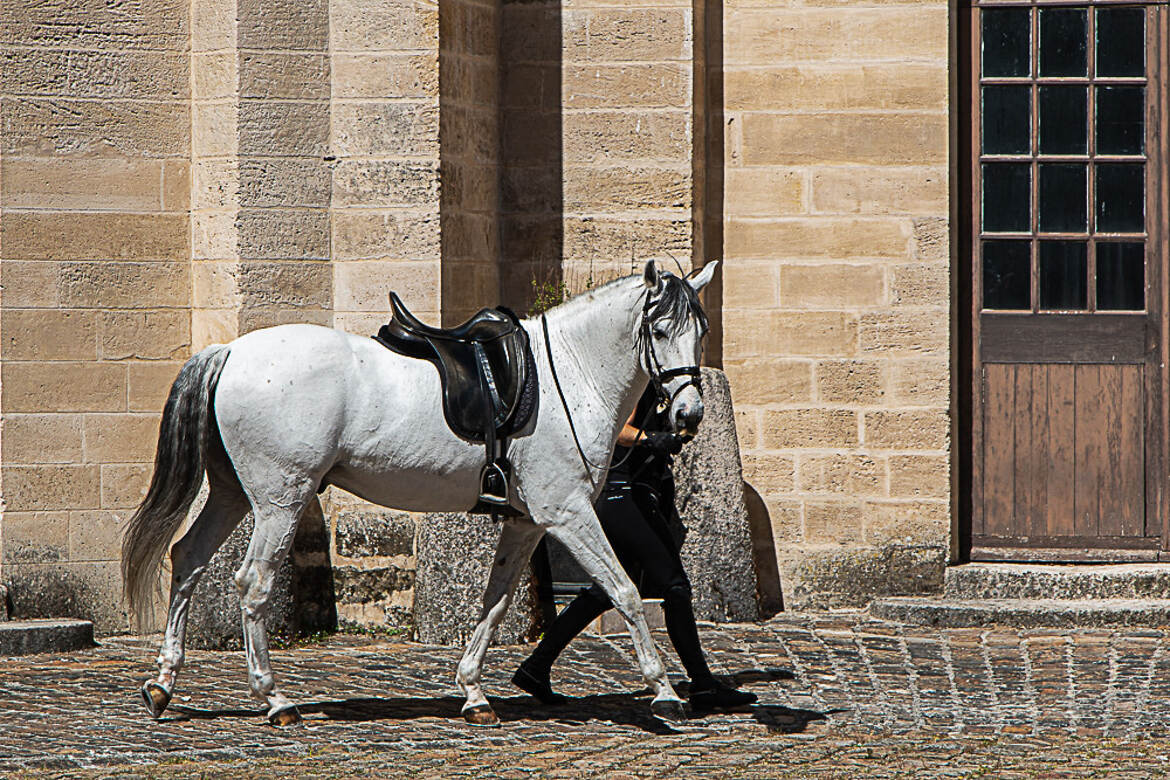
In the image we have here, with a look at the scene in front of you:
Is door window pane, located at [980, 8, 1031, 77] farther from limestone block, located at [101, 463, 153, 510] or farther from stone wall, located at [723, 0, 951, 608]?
limestone block, located at [101, 463, 153, 510]

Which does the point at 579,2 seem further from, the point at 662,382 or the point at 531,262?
the point at 662,382

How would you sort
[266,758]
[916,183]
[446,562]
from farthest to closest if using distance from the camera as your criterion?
[916,183], [446,562], [266,758]

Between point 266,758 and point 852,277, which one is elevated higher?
point 852,277

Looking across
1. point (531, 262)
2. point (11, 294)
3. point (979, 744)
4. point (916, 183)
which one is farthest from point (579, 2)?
point (979, 744)

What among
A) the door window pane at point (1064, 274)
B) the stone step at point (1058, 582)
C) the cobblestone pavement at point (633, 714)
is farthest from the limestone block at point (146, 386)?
the door window pane at point (1064, 274)

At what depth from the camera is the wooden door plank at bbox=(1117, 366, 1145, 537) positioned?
9.81 meters

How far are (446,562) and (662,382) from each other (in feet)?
8.85

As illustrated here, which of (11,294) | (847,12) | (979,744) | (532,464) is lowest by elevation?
(979,744)

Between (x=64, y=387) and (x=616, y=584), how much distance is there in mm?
3910

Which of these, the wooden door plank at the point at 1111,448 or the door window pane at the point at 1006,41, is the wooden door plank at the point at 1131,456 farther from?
the door window pane at the point at 1006,41

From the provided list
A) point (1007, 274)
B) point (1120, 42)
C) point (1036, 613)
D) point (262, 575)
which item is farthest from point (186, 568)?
point (1120, 42)

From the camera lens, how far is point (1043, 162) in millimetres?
9859

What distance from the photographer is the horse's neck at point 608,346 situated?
259 inches

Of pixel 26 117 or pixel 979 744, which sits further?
pixel 26 117
